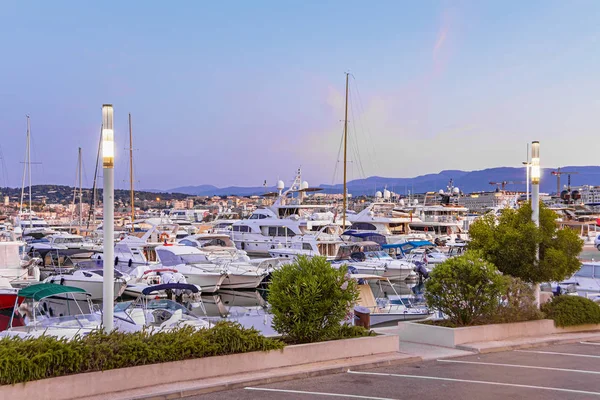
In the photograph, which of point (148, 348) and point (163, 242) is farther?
point (163, 242)

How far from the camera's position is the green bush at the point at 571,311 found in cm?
1650

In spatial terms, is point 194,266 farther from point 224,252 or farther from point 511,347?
point 511,347

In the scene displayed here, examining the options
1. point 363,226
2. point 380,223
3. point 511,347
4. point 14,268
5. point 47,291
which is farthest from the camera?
point 363,226

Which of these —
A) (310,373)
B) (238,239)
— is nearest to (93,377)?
(310,373)

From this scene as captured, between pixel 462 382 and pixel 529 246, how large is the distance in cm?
652

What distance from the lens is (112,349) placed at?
1020 cm

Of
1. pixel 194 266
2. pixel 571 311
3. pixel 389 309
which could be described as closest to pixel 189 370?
pixel 571 311

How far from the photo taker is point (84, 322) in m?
17.4

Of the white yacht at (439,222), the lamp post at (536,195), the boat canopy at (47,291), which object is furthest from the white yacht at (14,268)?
the white yacht at (439,222)

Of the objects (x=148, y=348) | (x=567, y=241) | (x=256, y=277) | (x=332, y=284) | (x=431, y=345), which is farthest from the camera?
(x=256, y=277)

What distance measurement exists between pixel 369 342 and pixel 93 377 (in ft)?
18.0

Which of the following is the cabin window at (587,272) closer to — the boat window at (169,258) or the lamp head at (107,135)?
the boat window at (169,258)

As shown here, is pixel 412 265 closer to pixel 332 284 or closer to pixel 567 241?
pixel 567 241

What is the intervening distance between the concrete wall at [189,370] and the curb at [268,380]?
0.37m
